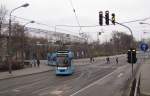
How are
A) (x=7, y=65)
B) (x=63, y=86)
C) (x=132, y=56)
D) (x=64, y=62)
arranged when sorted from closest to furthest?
(x=63, y=86)
(x=132, y=56)
(x=64, y=62)
(x=7, y=65)

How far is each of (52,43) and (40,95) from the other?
8871 centimetres

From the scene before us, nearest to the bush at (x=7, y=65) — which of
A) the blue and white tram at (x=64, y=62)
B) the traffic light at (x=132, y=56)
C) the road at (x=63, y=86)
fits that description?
the blue and white tram at (x=64, y=62)

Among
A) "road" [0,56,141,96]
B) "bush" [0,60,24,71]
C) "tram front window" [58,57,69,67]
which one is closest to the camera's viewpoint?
"road" [0,56,141,96]

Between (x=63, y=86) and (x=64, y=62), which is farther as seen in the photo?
(x=64, y=62)

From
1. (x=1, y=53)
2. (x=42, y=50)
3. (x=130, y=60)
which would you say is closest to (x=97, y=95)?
(x=130, y=60)

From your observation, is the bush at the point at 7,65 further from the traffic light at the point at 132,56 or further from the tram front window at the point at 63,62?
the traffic light at the point at 132,56

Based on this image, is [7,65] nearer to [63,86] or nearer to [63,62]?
[63,62]

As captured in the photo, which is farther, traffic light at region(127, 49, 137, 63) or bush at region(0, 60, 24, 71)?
bush at region(0, 60, 24, 71)

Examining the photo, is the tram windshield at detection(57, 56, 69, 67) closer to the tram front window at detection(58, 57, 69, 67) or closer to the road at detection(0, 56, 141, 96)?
the tram front window at detection(58, 57, 69, 67)

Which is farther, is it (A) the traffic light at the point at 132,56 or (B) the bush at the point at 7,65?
(B) the bush at the point at 7,65

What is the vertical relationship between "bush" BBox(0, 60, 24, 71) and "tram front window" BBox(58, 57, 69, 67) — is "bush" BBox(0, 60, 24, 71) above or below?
below

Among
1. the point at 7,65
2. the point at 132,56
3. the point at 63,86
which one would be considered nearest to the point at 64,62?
the point at 63,86

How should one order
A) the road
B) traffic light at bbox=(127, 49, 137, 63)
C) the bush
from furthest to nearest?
the bush
traffic light at bbox=(127, 49, 137, 63)
the road

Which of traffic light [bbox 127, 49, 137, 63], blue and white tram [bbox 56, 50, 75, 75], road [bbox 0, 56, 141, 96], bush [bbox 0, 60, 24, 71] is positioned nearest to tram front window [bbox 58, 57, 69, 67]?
blue and white tram [bbox 56, 50, 75, 75]
